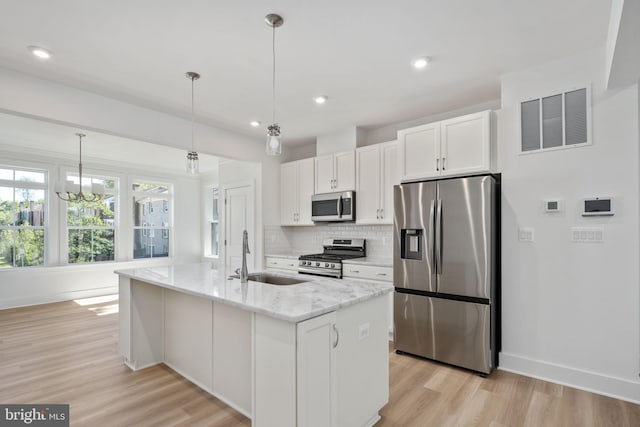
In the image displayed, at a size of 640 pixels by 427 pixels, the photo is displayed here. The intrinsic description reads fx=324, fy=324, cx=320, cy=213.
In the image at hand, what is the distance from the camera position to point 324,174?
4648 millimetres

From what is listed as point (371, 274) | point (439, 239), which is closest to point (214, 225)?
point (371, 274)

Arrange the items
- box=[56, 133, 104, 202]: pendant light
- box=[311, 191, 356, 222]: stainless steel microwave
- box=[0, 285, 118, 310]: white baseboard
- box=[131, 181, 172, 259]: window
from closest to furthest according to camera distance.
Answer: box=[311, 191, 356, 222]: stainless steel microwave, box=[56, 133, 104, 202]: pendant light, box=[0, 285, 118, 310]: white baseboard, box=[131, 181, 172, 259]: window

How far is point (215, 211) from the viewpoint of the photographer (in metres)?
7.76

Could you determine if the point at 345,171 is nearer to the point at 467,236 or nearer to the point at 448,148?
the point at 448,148

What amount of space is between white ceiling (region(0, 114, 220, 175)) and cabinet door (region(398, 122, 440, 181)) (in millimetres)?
3409

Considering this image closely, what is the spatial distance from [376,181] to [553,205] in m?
1.91

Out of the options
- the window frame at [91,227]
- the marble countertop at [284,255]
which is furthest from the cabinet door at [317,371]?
the window frame at [91,227]

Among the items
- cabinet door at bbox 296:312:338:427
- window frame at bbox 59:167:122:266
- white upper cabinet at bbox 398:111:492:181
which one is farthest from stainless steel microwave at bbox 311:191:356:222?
window frame at bbox 59:167:122:266

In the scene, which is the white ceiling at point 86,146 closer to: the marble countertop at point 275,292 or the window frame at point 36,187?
the window frame at point 36,187

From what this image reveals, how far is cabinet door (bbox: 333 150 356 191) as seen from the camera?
4.34 metres

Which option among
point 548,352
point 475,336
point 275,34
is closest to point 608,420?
point 548,352

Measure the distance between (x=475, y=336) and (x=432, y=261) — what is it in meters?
0.72

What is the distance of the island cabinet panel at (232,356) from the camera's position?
2209 mm

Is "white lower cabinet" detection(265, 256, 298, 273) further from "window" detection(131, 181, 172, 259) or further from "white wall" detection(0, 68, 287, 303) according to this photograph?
"window" detection(131, 181, 172, 259)
